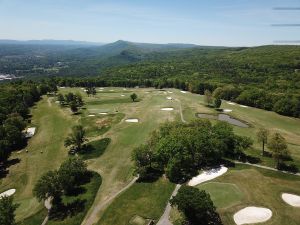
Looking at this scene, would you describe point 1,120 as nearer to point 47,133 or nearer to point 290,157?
point 47,133

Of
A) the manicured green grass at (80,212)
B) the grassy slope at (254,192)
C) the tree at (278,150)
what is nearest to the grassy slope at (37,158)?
the manicured green grass at (80,212)

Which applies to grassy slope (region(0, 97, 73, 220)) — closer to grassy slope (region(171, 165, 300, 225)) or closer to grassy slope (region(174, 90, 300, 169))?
grassy slope (region(171, 165, 300, 225))

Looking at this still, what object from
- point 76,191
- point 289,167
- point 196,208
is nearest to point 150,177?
point 76,191

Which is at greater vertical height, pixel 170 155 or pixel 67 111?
pixel 170 155

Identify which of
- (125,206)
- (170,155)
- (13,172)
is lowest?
(13,172)

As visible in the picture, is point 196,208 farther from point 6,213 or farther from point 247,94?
point 247,94

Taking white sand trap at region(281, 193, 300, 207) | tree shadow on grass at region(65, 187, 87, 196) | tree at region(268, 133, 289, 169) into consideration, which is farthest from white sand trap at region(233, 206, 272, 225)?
tree shadow on grass at region(65, 187, 87, 196)

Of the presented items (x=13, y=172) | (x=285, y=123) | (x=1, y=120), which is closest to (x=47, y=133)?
(x=1, y=120)
